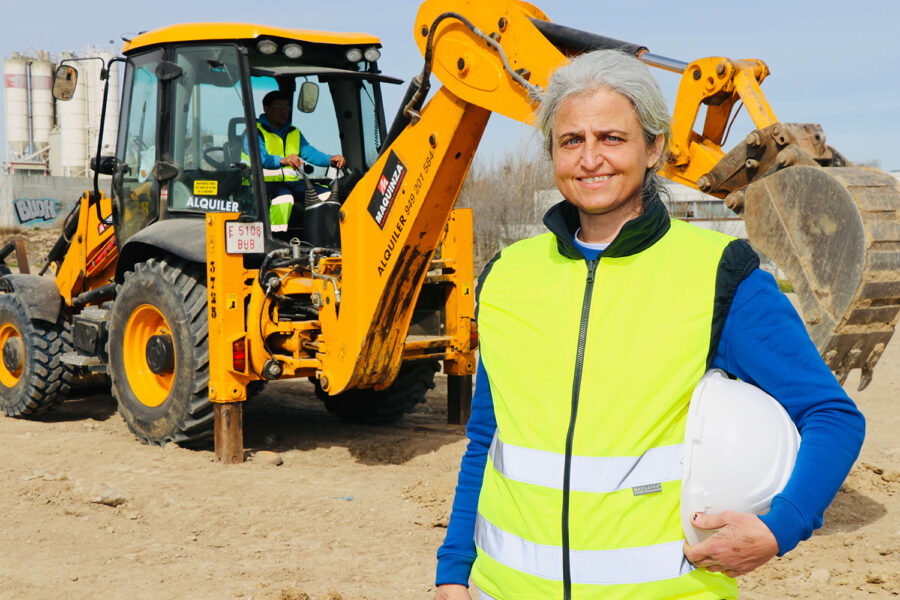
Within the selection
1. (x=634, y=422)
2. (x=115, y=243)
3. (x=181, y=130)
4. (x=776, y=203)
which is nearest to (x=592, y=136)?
(x=634, y=422)

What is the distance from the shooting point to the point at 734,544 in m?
1.65

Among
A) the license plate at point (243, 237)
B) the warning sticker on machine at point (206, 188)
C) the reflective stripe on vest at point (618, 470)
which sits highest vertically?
the warning sticker on machine at point (206, 188)

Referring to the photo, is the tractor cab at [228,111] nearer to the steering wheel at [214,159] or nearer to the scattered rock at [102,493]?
the steering wheel at [214,159]

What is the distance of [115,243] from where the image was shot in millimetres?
7867

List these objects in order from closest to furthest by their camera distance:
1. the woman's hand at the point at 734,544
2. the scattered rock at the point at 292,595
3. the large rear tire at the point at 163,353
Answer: the woman's hand at the point at 734,544
the scattered rock at the point at 292,595
the large rear tire at the point at 163,353

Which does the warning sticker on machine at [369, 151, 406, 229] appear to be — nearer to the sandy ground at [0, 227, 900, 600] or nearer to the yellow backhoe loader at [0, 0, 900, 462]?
the yellow backhoe loader at [0, 0, 900, 462]

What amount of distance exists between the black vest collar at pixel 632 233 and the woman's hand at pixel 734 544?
0.52 meters

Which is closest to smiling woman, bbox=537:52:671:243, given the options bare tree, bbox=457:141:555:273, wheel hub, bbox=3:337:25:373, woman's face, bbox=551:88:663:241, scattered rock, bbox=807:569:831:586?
woman's face, bbox=551:88:663:241

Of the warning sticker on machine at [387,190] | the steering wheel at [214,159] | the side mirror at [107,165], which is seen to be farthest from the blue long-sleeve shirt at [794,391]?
the side mirror at [107,165]

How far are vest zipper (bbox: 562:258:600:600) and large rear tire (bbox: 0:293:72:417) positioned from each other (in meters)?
7.02

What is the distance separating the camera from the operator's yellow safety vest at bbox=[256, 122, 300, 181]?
6488 millimetres

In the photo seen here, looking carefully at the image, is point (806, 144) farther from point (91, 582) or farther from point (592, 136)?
point (91, 582)

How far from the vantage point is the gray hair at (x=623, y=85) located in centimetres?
188

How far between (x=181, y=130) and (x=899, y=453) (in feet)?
18.8
